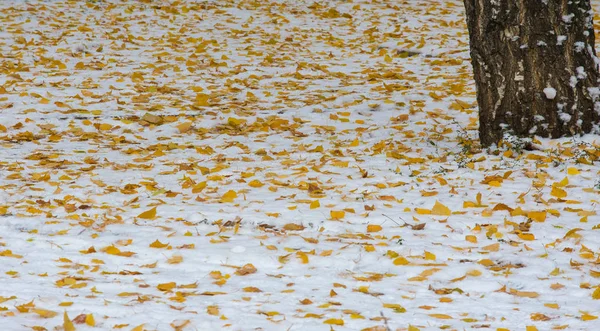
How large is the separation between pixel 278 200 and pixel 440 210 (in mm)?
1024

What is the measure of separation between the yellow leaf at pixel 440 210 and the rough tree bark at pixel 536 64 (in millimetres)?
1331

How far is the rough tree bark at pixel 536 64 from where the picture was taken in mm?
5133

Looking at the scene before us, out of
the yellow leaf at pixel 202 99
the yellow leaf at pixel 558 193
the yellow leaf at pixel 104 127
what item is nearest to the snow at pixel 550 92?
the yellow leaf at pixel 558 193

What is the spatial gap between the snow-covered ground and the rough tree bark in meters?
0.25

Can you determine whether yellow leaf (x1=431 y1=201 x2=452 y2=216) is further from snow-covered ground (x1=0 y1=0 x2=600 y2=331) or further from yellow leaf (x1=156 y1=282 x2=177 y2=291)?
yellow leaf (x1=156 y1=282 x2=177 y2=291)

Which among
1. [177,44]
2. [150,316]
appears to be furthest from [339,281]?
[177,44]

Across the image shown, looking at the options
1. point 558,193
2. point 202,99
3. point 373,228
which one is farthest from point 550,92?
point 202,99

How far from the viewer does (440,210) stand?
426cm

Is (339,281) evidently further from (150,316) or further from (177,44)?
(177,44)

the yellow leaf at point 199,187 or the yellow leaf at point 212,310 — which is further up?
the yellow leaf at point 212,310

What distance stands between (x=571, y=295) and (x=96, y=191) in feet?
10.1

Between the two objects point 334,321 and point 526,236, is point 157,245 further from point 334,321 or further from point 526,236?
point 526,236

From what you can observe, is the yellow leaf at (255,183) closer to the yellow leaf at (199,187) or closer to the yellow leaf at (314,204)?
the yellow leaf at (199,187)

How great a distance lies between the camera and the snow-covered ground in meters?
3.13
